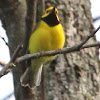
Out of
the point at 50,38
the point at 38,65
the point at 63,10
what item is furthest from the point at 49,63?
the point at 63,10

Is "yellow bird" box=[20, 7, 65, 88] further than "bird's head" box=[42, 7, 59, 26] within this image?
No

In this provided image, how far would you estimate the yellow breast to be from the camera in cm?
263

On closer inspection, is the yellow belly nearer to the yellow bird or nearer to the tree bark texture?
the yellow bird

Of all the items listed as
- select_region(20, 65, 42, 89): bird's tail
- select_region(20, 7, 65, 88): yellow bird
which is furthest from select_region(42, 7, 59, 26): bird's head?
select_region(20, 65, 42, 89): bird's tail

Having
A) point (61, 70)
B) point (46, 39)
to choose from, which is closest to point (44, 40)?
point (46, 39)

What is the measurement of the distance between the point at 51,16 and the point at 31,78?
64 centimetres

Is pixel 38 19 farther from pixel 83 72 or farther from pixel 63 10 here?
pixel 83 72

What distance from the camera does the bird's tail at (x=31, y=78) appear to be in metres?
2.61

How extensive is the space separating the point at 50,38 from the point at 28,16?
507 millimetres

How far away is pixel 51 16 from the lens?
2.95m

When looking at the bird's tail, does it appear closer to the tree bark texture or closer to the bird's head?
the tree bark texture

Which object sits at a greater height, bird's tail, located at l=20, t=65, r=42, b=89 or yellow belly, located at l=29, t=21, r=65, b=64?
yellow belly, located at l=29, t=21, r=65, b=64

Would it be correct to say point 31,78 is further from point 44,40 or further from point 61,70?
point 44,40

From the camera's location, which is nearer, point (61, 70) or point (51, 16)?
point (61, 70)
